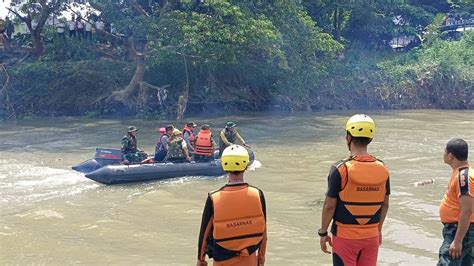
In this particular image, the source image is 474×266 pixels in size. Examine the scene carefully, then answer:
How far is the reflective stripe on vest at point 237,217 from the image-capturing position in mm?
3746

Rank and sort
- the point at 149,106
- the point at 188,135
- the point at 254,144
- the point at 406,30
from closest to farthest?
1. the point at 188,135
2. the point at 254,144
3. the point at 149,106
4. the point at 406,30

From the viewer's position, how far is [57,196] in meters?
10.8

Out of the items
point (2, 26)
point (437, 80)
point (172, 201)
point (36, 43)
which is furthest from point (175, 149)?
point (437, 80)

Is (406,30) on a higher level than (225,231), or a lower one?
higher

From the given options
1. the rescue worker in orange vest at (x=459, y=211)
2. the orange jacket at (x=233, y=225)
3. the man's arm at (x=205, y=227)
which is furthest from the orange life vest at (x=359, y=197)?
the man's arm at (x=205, y=227)

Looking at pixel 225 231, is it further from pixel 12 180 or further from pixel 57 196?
pixel 12 180

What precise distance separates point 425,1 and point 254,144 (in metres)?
21.9

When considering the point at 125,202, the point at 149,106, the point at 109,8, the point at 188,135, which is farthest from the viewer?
the point at 149,106

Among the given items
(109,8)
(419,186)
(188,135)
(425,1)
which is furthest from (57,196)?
(425,1)

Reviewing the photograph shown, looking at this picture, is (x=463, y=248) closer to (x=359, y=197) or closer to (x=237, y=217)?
(x=359, y=197)

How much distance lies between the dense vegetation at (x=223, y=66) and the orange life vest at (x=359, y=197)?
1703cm

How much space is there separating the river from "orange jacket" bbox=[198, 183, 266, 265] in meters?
3.25

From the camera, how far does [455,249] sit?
165 inches

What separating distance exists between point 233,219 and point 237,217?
0.03 metres
